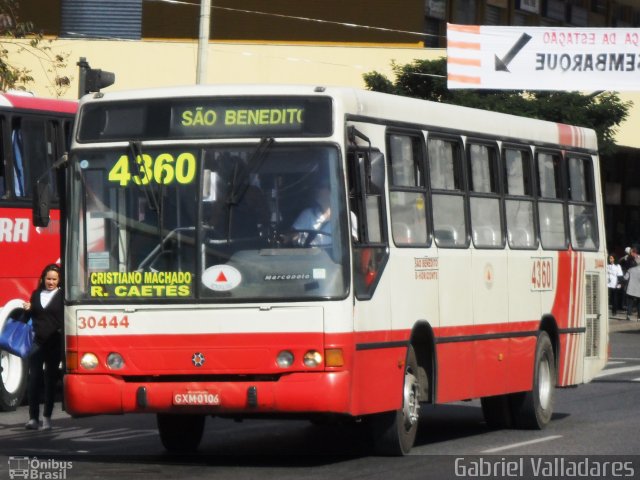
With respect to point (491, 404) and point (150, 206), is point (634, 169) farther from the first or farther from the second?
point (150, 206)

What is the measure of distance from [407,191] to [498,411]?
3505 mm

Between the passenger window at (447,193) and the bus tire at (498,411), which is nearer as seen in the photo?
the passenger window at (447,193)

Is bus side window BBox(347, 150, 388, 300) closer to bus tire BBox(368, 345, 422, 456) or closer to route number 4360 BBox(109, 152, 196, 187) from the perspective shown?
bus tire BBox(368, 345, 422, 456)

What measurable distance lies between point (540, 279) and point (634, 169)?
34.3m

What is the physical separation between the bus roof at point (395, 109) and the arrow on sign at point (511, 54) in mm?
12647

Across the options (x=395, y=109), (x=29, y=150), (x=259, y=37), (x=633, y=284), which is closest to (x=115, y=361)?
(x=395, y=109)

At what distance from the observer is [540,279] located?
607 inches

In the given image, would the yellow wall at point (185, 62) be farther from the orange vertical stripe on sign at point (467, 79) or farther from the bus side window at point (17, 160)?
the bus side window at point (17, 160)

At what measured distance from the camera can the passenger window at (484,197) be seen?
1409cm

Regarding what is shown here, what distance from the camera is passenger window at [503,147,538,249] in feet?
48.7

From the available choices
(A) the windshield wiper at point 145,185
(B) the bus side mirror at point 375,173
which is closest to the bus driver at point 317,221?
(B) the bus side mirror at point 375,173
